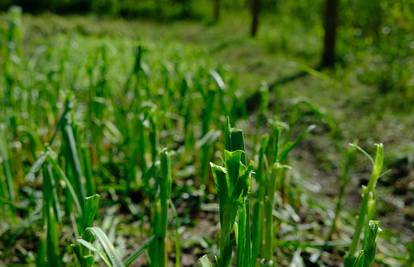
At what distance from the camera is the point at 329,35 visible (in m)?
5.57

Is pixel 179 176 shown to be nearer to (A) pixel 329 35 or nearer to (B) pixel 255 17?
(A) pixel 329 35

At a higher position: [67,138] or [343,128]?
[67,138]

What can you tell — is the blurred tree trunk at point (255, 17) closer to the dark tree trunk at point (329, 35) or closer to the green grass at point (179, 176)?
the dark tree trunk at point (329, 35)

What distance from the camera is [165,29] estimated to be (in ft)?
35.3

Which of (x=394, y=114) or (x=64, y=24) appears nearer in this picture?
(x=394, y=114)

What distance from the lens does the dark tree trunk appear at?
5.48 metres

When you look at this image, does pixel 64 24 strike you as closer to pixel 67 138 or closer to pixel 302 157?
pixel 302 157

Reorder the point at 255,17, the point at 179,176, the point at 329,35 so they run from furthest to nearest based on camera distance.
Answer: the point at 255,17, the point at 329,35, the point at 179,176

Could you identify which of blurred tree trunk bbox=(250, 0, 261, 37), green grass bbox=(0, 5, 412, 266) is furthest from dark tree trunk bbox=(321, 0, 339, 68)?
blurred tree trunk bbox=(250, 0, 261, 37)

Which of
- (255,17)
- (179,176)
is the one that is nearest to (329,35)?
(255,17)

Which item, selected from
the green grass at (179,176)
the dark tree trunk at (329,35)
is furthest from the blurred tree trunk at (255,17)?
the green grass at (179,176)

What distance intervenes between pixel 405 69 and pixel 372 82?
291 mm

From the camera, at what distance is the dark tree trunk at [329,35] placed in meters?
5.48

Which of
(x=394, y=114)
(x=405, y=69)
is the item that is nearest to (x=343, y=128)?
(x=394, y=114)
